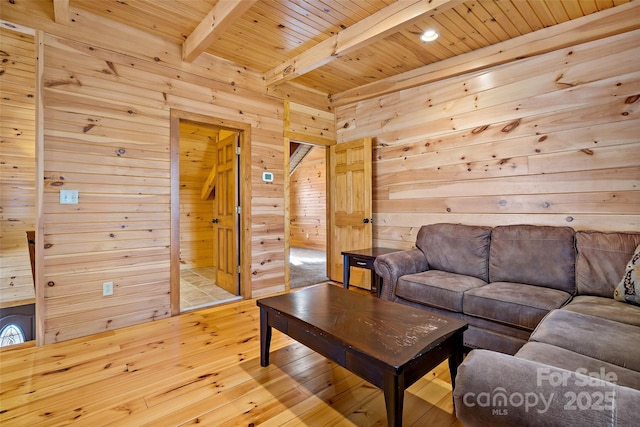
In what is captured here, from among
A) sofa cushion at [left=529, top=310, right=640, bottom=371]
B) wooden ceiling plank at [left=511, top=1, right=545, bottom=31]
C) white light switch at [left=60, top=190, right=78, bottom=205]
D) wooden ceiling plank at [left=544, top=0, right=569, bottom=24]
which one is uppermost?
wooden ceiling plank at [left=511, top=1, right=545, bottom=31]

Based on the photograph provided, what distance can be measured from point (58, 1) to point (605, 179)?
4358 millimetres

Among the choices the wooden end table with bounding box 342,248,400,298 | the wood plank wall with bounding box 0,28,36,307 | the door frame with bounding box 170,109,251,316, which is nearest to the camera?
the wood plank wall with bounding box 0,28,36,307

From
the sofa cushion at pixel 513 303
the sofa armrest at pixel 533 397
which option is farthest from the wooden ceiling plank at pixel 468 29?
the sofa armrest at pixel 533 397

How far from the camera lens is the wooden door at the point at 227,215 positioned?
12.0 feet

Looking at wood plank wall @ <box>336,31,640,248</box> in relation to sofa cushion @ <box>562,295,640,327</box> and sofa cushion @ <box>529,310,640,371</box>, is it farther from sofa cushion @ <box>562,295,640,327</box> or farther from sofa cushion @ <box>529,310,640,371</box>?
sofa cushion @ <box>529,310,640,371</box>

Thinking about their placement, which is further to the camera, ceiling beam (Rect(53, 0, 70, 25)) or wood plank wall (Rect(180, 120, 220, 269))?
wood plank wall (Rect(180, 120, 220, 269))

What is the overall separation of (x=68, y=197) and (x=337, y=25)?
2.69 m

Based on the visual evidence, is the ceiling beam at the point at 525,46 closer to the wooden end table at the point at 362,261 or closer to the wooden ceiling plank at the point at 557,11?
the wooden ceiling plank at the point at 557,11

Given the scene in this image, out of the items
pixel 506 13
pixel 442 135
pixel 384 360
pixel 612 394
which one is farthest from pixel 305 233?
pixel 612 394

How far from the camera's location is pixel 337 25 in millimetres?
2631

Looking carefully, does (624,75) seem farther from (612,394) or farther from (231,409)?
(231,409)

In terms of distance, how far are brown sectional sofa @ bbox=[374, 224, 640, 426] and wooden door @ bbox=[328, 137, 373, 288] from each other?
36.8 inches

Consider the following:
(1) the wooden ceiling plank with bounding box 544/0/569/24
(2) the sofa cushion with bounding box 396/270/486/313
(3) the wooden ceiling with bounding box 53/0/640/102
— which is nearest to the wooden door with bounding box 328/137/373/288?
(3) the wooden ceiling with bounding box 53/0/640/102

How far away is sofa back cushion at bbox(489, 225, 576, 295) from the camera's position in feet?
7.40
